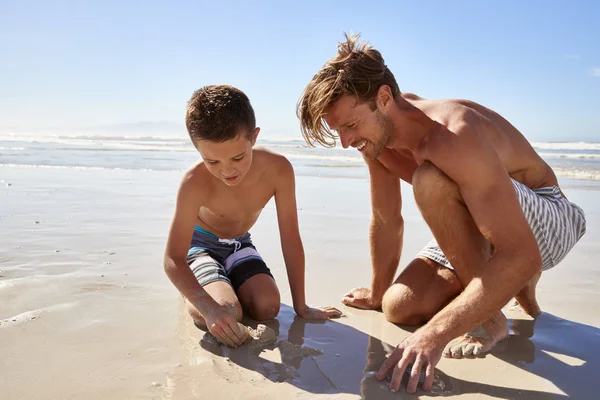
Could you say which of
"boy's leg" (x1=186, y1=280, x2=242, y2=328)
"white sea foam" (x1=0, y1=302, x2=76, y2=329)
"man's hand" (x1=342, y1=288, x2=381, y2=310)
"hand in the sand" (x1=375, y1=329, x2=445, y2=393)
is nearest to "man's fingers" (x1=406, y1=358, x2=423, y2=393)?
"hand in the sand" (x1=375, y1=329, x2=445, y2=393)

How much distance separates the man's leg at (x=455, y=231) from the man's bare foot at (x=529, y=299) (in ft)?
1.80

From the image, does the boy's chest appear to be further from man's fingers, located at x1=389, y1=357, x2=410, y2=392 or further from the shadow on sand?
man's fingers, located at x1=389, y1=357, x2=410, y2=392

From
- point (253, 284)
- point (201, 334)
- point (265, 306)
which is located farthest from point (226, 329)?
point (253, 284)

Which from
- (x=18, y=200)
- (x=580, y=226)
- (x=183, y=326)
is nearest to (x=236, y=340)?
(x=183, y=326)

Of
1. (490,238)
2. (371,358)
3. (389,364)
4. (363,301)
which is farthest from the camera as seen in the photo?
(363,301)

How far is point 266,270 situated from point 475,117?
1461 millimetres

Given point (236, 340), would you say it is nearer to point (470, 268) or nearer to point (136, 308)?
point (136, 308)

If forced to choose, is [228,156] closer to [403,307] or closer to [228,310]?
[228,310]

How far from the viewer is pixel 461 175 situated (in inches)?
92.0

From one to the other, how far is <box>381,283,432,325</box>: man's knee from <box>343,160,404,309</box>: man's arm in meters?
0.29

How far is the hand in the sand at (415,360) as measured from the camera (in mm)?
2035

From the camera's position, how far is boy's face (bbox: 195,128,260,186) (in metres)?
2.68

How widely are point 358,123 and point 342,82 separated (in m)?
0.22

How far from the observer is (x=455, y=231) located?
2492 millimetres
